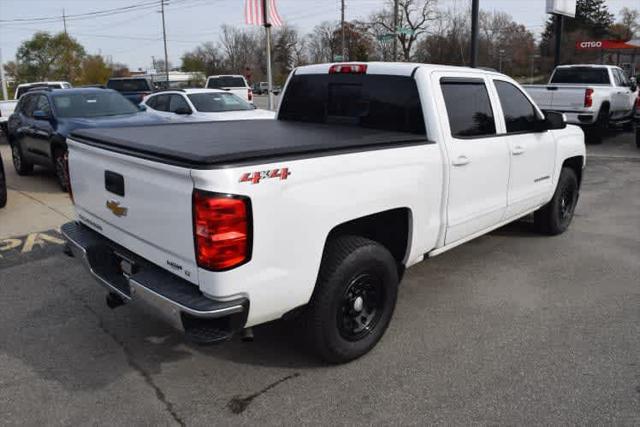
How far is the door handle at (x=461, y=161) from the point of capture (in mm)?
4078

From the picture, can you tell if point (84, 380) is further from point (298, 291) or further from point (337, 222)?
point (337, 222)

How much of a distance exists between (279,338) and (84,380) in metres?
1.30

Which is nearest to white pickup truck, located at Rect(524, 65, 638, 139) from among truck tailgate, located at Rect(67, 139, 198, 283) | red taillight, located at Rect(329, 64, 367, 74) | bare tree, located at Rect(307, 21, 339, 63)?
red taillight, located at Rect(329, 64, 367, 74)

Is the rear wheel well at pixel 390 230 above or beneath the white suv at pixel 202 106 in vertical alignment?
beneath

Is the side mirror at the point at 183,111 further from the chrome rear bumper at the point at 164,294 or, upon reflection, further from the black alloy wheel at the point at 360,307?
the black alloy wheel at the point at 360,307

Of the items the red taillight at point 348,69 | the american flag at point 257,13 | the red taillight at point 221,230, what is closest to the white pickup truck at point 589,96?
the american flag at point 257,13

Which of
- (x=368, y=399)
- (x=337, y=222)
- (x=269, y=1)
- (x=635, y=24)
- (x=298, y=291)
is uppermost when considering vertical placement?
(x=635, y=24)

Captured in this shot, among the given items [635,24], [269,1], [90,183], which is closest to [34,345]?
[90,183]

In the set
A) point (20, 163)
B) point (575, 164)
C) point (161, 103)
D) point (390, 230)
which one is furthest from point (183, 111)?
point (390, 230)

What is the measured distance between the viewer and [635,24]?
83938mm

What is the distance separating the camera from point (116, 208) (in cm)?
343

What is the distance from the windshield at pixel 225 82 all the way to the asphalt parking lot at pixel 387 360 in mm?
20048

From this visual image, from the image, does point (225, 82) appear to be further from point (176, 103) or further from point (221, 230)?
point (221, 230)

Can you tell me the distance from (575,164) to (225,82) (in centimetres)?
2042
